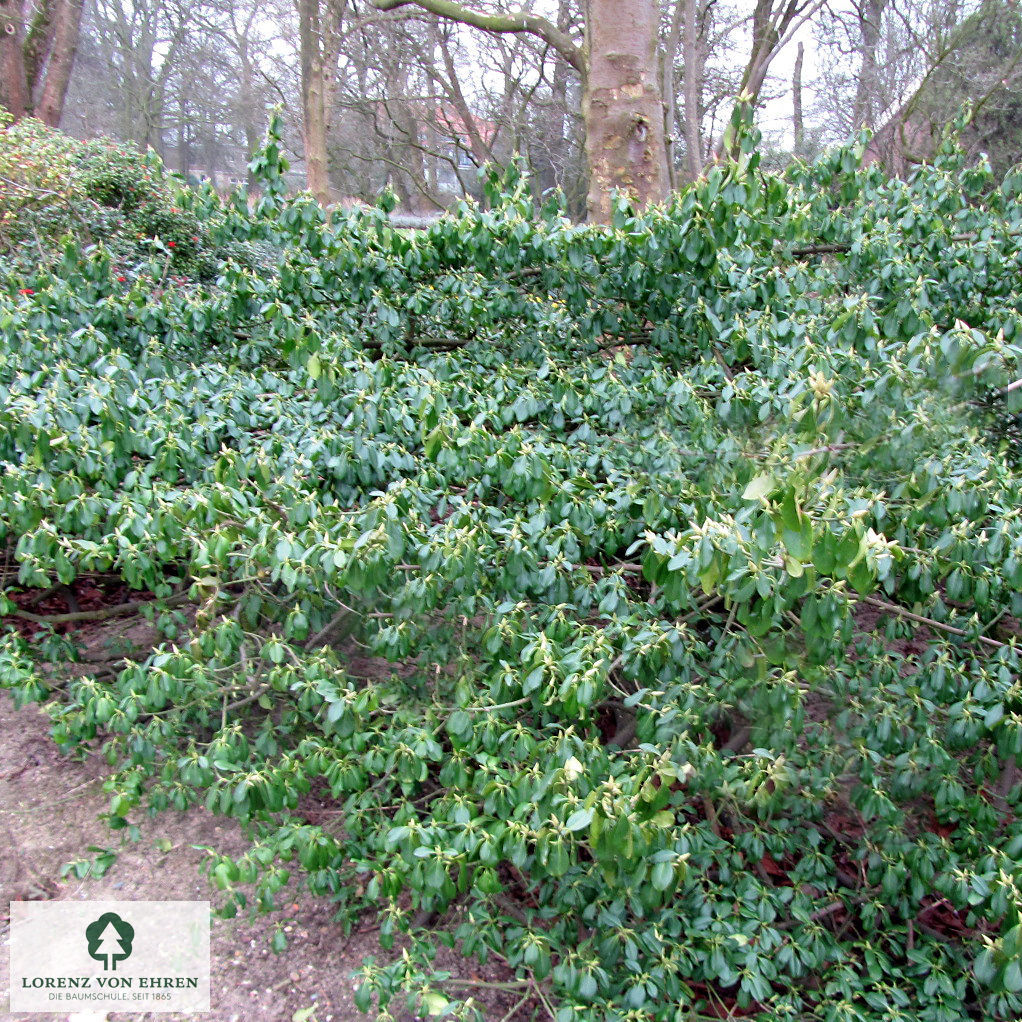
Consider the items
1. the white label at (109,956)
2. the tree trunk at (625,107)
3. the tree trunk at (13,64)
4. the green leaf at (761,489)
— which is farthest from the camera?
the tree trunk at (13,64)

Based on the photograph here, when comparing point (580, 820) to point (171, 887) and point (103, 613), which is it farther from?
point (103, 613)

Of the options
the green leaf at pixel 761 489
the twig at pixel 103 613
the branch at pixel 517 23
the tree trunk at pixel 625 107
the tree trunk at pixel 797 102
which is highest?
the tree trunk at pixel 797 102

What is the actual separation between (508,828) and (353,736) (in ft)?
2.14

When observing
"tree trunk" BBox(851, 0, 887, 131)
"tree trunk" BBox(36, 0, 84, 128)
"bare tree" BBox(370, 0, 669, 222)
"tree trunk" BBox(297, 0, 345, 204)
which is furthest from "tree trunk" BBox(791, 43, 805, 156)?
"bare tree" BBox(370, 0, 669, 222)

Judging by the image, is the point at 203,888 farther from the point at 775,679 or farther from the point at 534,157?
the point at 534,157

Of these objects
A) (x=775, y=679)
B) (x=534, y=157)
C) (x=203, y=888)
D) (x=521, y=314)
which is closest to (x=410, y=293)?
(x=521, y=314)

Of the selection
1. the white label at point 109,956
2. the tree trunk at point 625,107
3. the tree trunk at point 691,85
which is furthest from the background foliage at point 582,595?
the tree trunk at point 691,85

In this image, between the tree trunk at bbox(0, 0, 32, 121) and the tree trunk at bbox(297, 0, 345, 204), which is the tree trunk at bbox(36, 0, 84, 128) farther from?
the tree trunk at bbox(297, 0, 345, 204)

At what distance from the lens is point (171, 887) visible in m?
3.38

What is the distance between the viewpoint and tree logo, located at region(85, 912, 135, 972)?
10.2 feet

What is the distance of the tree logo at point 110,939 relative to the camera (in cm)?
312

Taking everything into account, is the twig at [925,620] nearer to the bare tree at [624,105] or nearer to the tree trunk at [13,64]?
the bare tree at [624,105]

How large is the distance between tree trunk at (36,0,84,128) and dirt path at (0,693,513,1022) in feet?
42.2

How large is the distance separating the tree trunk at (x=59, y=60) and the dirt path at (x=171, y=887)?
507 inches
